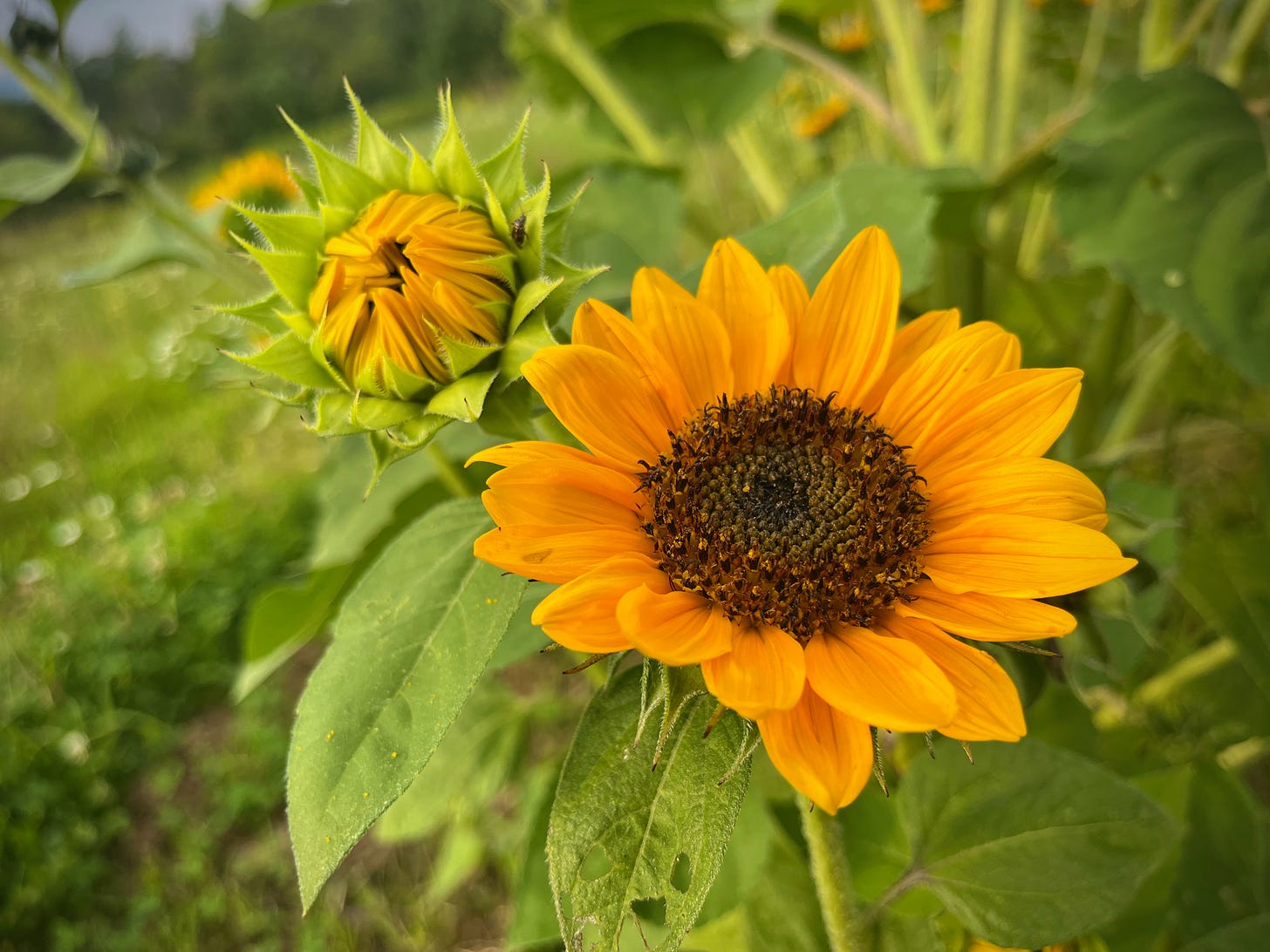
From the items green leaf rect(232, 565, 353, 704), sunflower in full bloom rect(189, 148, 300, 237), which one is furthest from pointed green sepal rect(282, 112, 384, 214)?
sunflower in full bloom rect(189, 148, 300, 237)

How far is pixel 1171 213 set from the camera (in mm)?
900

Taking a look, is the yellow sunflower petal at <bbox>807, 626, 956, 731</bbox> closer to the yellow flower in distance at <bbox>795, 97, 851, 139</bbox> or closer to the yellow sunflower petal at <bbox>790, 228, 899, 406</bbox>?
the yellow sunflower petal at <bbox>790, 228, 899, 406</bbox>

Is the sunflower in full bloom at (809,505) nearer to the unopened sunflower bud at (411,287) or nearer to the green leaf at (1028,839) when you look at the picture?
the unopened sunflower bud at (411,287)

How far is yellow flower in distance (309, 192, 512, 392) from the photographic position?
561 mm

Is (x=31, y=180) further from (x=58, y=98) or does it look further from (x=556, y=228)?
(x=556, y=228)

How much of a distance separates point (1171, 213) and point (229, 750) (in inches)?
81.3

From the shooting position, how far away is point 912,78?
1.22 m

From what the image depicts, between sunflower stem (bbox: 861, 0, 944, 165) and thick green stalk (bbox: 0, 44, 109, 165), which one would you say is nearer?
thick green stalk (bbox: 0, 44, 109, 165)

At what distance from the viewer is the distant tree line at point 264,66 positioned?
6.23m

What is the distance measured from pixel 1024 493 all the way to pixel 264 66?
8.17 meters

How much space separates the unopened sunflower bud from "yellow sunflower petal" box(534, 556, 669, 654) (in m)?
0.13

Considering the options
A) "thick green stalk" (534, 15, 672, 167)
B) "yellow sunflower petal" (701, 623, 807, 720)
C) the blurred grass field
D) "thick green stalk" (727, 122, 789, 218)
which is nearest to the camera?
"yellow sunflower petal" (701, 623, 807, 720)

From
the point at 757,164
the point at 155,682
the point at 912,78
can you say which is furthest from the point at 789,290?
the point at 155,682

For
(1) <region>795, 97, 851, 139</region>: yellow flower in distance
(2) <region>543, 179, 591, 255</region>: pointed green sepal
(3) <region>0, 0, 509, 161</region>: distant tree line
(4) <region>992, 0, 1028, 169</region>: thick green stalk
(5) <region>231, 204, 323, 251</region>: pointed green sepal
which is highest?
(5) <region>231, 204, 323, 251</region>: pointed green sepal
